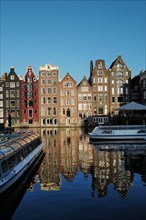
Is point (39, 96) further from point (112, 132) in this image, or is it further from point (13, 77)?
point (112, 132)

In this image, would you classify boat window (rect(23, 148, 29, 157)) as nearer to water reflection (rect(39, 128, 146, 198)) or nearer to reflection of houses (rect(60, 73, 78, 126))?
water reflection (rect(39, 128, 146, 198))

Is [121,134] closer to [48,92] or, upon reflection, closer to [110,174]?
[110,174]

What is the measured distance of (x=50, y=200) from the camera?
42.1ft

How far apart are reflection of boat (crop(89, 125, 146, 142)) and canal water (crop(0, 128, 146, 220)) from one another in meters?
12.4

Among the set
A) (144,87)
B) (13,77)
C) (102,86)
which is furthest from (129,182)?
(13,77)

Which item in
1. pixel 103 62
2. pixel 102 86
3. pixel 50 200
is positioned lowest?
pixel 50 200

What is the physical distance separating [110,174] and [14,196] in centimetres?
707

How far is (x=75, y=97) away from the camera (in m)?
82.2

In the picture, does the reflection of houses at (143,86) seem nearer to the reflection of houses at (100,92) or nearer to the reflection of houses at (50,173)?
the reflection of houses at (100,92)

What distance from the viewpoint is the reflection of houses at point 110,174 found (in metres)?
14.6

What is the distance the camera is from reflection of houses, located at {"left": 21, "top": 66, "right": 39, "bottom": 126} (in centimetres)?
8331

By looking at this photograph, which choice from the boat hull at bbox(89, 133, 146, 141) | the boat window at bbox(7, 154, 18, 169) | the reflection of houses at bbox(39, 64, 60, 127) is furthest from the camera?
the reflection of houses at bbox(39, 64, 60, 127)

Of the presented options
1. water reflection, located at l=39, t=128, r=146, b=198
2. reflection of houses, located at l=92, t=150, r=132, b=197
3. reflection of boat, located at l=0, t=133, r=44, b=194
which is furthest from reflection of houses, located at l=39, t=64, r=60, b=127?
reflection of boat, located at l=0, t=133, r=44, b=194

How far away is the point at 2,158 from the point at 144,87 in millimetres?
67060
